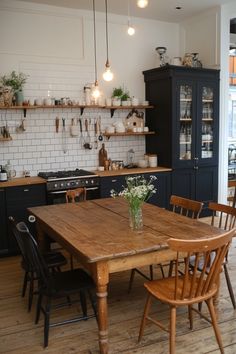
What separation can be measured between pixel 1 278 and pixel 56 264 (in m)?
1.04

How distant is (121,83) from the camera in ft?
19.2

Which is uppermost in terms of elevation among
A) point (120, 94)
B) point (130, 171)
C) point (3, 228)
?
point (120, 94)

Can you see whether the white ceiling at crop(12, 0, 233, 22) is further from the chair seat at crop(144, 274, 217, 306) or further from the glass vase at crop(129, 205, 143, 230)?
the chair seat at crop(144, 274, 217, 306)

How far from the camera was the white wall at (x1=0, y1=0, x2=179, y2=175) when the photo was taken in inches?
198

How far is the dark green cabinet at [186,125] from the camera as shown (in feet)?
18.3

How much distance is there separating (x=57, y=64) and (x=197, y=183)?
279 cm

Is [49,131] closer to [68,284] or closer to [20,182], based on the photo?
[20,182]

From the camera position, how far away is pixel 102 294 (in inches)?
92.5

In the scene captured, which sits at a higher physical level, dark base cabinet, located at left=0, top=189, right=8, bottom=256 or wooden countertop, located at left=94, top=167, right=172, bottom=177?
wooden countertop, located at left=94, top=167, right=172, bottom=177

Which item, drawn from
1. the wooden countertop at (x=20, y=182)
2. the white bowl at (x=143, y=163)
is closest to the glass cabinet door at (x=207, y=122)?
the white bowl at (x=143, y=163)

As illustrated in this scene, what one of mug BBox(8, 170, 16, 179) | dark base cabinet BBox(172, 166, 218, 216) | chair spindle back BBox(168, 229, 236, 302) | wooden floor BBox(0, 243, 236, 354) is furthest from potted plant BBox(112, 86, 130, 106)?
chair spindle back BBox(168, 229, 236, 302)

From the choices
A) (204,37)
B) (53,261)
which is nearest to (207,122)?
(204,37)

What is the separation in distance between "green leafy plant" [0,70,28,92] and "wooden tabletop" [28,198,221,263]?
2063 mm

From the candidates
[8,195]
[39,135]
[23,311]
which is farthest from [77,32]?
[23,311]
